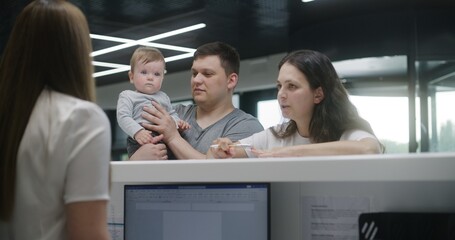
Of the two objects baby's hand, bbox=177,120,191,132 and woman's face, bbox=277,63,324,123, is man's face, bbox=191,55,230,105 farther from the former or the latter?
woman's face, bbox=277,63,324,123

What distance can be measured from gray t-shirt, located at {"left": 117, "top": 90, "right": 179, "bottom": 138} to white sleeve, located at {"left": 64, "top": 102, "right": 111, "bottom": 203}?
1187 mm

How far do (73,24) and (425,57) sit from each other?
153 inches

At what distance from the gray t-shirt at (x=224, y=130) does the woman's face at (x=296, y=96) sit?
0.61 ft

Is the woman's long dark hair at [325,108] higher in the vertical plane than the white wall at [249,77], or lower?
lower

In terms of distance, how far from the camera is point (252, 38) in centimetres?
593

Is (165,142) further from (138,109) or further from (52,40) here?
(52,40)

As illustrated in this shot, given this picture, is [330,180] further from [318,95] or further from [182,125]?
[182,125]

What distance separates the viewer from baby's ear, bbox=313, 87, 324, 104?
1983 millimetres

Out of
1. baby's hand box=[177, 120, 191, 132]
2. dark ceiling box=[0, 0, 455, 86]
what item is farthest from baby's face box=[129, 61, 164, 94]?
dark ceiling box=[0, 0, 455, 86]

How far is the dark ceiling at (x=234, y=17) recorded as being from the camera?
4.88 metres

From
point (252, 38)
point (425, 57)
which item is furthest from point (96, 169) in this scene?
point (252, 38)

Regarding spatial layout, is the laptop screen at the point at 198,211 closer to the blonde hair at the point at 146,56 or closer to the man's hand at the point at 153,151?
the man's hand at the point at 153,151

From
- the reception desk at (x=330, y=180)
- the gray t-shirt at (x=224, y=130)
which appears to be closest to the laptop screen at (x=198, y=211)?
the reception desk at (x=330, y=180)

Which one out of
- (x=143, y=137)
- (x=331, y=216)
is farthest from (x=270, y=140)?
(x=331, y=216)
